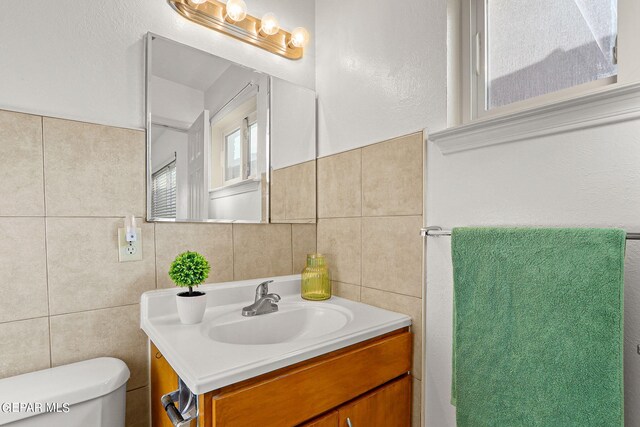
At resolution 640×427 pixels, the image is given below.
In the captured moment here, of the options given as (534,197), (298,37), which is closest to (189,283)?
(534,197)

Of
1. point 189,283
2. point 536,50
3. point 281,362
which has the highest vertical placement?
point 536,50

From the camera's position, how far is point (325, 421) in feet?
2.98

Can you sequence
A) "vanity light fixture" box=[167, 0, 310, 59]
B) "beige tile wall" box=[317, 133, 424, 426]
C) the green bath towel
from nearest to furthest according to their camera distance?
1. the green bath towel
2. "beige tile wall" box=[317, 133, 424, 426]
3. "vanity light fixture" box=[167, 0, 310, 59]

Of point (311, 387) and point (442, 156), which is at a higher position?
point (442, 156)

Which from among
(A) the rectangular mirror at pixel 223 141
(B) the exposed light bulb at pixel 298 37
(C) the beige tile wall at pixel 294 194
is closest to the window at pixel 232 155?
(A) the rectangular mirror at pixel 223 141

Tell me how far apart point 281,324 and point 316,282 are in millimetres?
265

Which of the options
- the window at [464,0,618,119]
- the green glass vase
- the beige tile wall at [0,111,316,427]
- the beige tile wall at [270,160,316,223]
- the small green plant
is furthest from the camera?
the beige tile wall at [270,160,316,223]

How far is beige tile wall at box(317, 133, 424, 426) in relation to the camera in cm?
118

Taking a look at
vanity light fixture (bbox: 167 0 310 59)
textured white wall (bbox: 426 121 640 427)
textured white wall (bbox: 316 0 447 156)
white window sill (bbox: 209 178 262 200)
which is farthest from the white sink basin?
vanity light fixture (bbox: 167 0 310 59)

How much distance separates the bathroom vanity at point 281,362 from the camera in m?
0.76

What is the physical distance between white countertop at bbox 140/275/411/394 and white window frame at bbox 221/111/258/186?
1.49ft

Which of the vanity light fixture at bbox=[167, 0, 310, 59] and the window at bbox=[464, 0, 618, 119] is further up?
the vanity light fixture at bbox=[167, 0, 310, 59]

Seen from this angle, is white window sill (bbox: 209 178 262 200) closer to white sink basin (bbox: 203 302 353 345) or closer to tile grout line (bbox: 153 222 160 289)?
tile grout line (bbox: 153 222 160 289)

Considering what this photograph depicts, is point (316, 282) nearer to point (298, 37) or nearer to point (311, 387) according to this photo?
point (311, 387)
